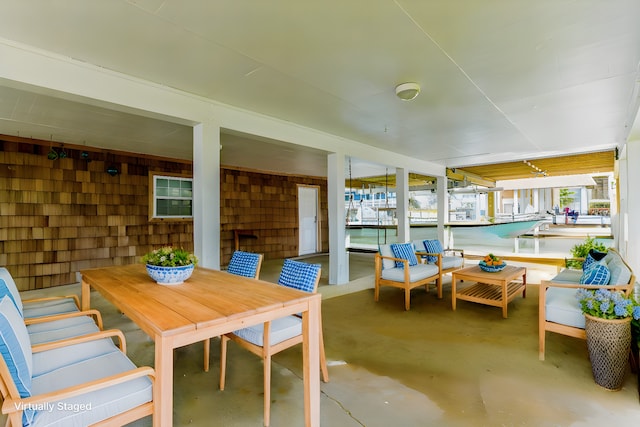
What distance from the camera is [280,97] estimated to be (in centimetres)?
344

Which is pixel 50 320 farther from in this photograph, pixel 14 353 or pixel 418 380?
pixel 418 380

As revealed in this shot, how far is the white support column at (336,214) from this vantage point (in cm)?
511

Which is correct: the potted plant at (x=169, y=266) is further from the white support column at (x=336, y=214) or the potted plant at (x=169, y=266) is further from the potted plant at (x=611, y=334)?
the white support column at (x=336, y=214)

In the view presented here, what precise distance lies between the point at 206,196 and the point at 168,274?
4.62 feet

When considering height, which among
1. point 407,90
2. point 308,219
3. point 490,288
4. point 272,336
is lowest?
point 490,288

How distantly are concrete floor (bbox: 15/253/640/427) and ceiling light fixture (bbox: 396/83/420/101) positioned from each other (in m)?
2.41

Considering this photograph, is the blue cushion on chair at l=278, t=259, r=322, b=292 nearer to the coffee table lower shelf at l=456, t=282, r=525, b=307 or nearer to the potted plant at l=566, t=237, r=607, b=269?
the coffee table lower shelf at l=456, t=282, r=525, b=307

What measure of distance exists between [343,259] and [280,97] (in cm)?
286

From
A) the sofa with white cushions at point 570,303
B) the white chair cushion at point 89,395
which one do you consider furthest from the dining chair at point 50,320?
the sofa with white cushions at point 570,303

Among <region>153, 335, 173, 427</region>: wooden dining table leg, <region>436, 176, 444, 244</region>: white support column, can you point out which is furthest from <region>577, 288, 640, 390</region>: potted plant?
<region>436, 176, 444, 244</region>: white support column

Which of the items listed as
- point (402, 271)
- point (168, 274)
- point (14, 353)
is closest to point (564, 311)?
point (402, 271)

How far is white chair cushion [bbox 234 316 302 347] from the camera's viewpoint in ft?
6.63

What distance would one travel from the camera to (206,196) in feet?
11.1

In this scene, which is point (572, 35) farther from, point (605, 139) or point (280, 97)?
point (605, 139)
